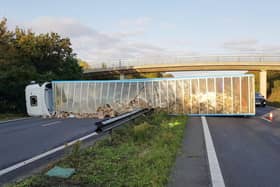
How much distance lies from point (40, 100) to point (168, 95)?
34.8 ft

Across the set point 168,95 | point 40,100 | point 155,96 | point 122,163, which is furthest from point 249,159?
point 40,100

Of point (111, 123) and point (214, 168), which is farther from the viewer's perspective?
point (111, 123)

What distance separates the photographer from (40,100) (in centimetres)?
2627

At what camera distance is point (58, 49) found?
46312 millimetres

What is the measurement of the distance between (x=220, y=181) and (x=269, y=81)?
6649 centimetres

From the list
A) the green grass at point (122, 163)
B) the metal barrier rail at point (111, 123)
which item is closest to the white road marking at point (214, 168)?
the green grass at point (122, 163)

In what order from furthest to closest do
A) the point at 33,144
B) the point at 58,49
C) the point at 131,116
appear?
the point at 58,49, the point at 131,116, the point at 33,144

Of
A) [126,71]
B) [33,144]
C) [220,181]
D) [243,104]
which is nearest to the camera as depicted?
[220,181]

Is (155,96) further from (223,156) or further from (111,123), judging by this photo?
(223,156)

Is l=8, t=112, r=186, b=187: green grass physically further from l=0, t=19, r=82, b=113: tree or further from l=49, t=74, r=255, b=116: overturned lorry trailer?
l=0, t=19, r=82, b=113: tree

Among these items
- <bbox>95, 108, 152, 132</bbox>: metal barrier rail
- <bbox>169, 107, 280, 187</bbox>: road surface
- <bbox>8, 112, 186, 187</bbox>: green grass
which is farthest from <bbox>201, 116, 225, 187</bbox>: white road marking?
<bbox>95, 108, 152, 132</bbox>: metal barrier rail

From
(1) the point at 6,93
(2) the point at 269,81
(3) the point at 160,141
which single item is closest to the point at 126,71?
(2) the point at 269,81

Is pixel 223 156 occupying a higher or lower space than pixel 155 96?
lower

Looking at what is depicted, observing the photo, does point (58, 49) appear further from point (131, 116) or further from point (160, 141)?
point (160, 141)
